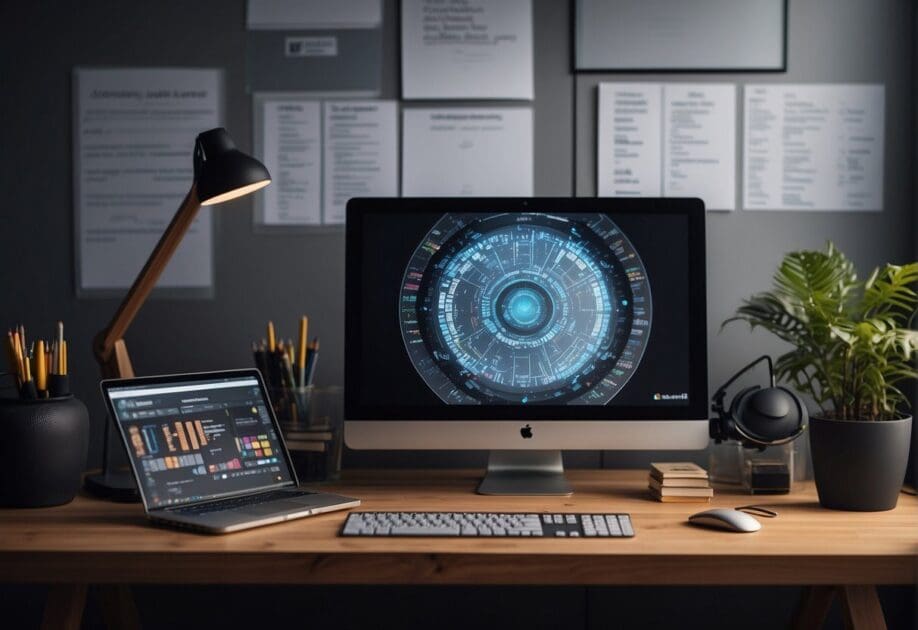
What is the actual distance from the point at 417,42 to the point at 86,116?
731 millimetres

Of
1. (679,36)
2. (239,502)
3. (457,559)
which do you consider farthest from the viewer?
(679,36)

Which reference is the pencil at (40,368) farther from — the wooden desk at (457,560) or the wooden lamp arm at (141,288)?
the wooden desk at (457,560)

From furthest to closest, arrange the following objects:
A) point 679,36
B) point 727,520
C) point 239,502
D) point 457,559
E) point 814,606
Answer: point 679,36 → point 814,606 → point 239,502 → point 727,520 → point 457,559

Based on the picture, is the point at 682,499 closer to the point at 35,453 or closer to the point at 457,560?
the point at 457,560

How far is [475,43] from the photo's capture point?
6.24ft

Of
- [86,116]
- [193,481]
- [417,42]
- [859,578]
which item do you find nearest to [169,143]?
[86,116]

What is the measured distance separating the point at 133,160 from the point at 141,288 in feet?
1.29

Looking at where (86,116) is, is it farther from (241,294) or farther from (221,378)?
(221,378)

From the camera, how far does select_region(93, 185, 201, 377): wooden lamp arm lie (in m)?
1.64

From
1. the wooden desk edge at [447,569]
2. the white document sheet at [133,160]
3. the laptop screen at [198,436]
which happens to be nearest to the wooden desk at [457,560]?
the wooden desk edge at [447,569]

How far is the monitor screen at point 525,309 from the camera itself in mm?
1622

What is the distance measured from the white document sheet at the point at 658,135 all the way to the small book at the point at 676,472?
603mm

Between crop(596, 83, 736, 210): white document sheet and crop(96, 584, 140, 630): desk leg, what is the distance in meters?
1.27

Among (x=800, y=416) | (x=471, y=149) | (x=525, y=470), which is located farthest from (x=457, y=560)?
(x=471, y=149)
